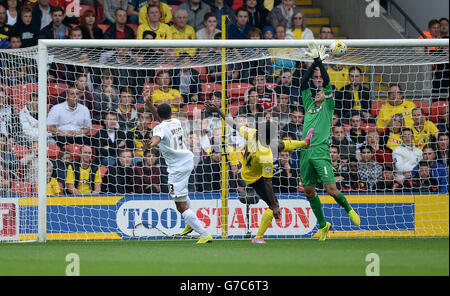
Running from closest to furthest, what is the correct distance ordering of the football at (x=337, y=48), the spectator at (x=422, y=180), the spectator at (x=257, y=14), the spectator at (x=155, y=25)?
1. the football at (x=337, y=48)
2. the spectator at (x=422, y=180)
3. the spectator at (x=155, y=25)
4. the spectator at (x=257, y=14)

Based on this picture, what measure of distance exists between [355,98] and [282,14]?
147 inches

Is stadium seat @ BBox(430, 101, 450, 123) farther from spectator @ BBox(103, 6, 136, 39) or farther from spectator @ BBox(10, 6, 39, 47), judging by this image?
spectator @ BBox(10, 6, 39, 47)

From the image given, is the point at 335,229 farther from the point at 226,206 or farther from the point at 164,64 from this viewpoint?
the point at 164,64

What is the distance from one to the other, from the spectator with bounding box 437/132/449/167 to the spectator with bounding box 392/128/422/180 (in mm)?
333

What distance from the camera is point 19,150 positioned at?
12141 mm

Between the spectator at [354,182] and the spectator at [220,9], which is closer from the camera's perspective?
the spectator at [354,182]

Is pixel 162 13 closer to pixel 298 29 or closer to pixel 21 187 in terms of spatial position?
pixel 298 29

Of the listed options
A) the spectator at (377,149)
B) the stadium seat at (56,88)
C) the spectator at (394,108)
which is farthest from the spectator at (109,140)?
the spectator at (394,108)

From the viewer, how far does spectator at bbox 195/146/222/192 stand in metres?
→ 13.2

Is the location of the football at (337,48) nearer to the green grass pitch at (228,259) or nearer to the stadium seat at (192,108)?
the green grass pitch at (228,259)

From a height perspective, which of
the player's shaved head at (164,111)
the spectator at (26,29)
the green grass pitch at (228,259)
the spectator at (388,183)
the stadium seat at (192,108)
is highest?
the spectator at (26,29)

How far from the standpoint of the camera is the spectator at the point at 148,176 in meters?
13.2

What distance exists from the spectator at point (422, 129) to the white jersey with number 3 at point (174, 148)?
4.73 meters

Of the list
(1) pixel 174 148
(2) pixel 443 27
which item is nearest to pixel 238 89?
(1) pixel 174 148
